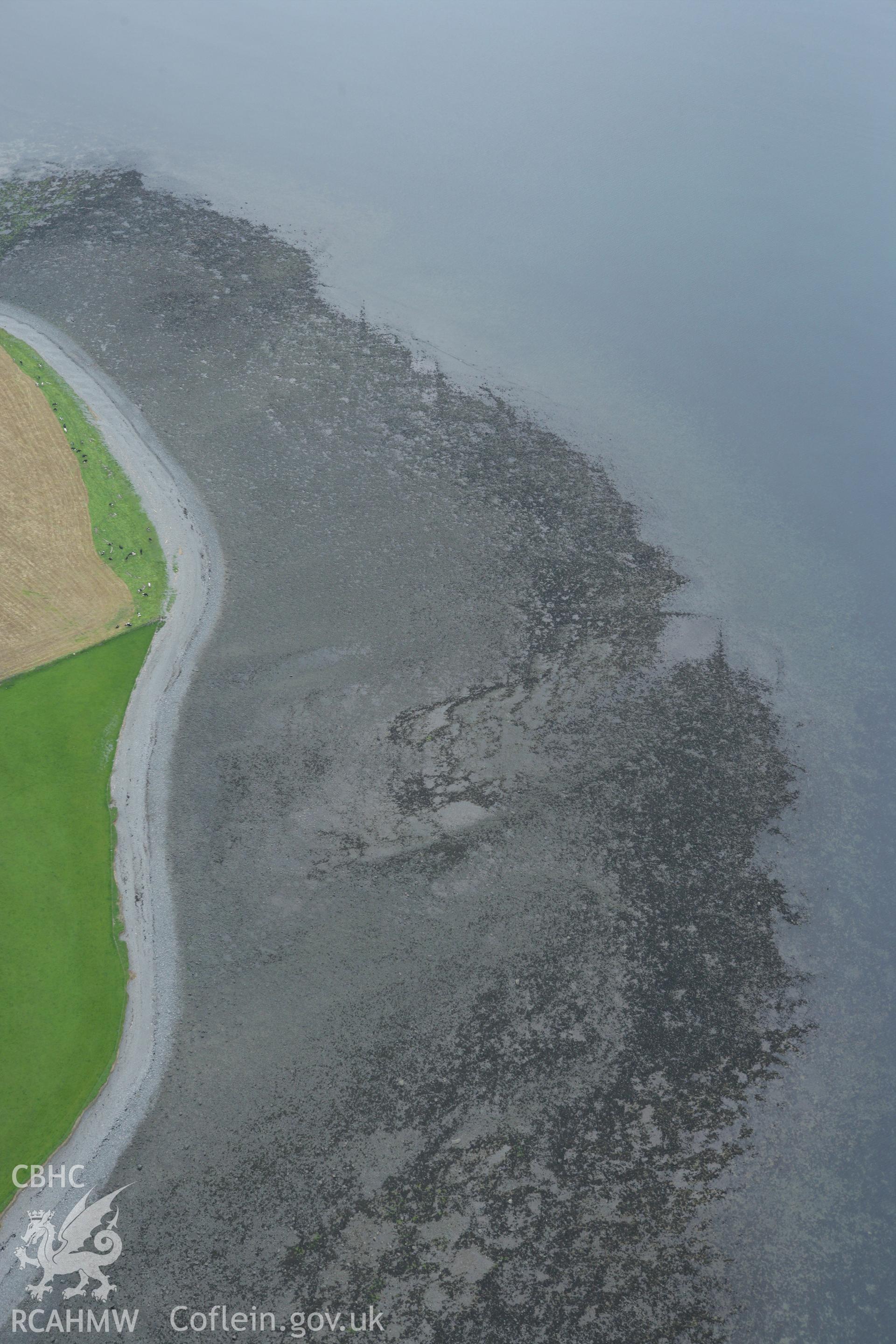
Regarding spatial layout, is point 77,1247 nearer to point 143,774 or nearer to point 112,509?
point 143,774

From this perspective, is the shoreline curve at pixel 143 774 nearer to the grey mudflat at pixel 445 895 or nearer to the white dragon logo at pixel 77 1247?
the white dragon logo at pixel 77 1247

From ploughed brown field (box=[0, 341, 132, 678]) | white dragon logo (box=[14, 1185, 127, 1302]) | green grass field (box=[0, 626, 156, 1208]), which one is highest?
ploughed brown field (box=[0, 341, 132, 678])

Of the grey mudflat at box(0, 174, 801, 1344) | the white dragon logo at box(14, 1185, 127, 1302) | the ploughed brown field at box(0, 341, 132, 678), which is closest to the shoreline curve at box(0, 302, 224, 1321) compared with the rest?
the white dragon logo at box(14, 1185, 127, 1302)

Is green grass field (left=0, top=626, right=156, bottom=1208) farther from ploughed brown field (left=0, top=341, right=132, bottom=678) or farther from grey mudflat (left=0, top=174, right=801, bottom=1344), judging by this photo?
grey mudflat (left=0, top=174, right=801, bottom=1344)

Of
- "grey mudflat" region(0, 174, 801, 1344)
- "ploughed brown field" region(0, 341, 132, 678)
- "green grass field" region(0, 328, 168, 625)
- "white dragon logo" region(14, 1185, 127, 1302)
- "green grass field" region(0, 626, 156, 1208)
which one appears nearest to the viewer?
"white dragon logo" region(14, 1185, 127, 1302)

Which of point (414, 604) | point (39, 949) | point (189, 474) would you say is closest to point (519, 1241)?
point (39, 949)

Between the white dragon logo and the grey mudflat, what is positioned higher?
the grey mudflat

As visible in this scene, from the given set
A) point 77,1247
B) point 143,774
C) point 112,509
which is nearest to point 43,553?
point 112,509

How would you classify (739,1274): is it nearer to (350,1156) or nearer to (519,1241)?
(519,1241)
